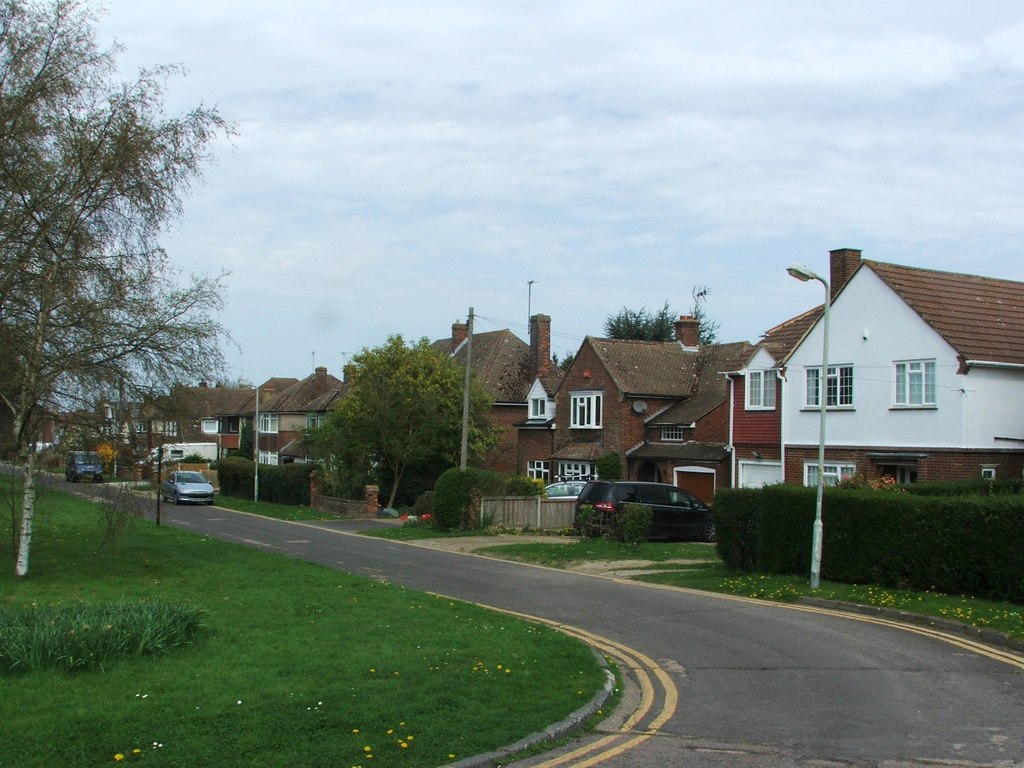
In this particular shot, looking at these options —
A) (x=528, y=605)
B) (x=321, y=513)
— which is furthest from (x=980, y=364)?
(x=321, y=513)

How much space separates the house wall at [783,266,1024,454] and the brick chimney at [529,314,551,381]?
18971 mm

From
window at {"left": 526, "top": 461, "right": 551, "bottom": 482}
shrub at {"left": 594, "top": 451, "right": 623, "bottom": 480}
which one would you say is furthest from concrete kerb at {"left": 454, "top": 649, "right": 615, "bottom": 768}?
window at {"left": 526, "top": 461, "right": 551, "bottom": 482}

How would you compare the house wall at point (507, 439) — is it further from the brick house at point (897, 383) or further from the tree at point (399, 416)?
the brick house at point (897, 383)

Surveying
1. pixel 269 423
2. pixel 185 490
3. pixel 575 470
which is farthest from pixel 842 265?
pixel 269 423

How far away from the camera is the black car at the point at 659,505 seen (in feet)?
95.3

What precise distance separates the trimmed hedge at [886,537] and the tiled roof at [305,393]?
52629 mm

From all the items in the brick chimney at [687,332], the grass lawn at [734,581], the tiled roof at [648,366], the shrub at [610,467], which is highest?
the brick chimney at [687,332]

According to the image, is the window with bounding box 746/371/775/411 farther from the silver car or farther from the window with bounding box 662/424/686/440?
the silver car

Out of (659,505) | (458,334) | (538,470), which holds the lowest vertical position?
(659,505)

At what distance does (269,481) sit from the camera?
179 feet

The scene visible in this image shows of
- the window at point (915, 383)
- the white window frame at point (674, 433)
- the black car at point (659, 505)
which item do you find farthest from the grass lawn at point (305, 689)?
the white window frame at point (674, 433)

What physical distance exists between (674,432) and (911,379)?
1320cm

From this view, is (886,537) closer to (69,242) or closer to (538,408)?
(69,242)

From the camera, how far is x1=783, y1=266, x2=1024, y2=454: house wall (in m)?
26.8
